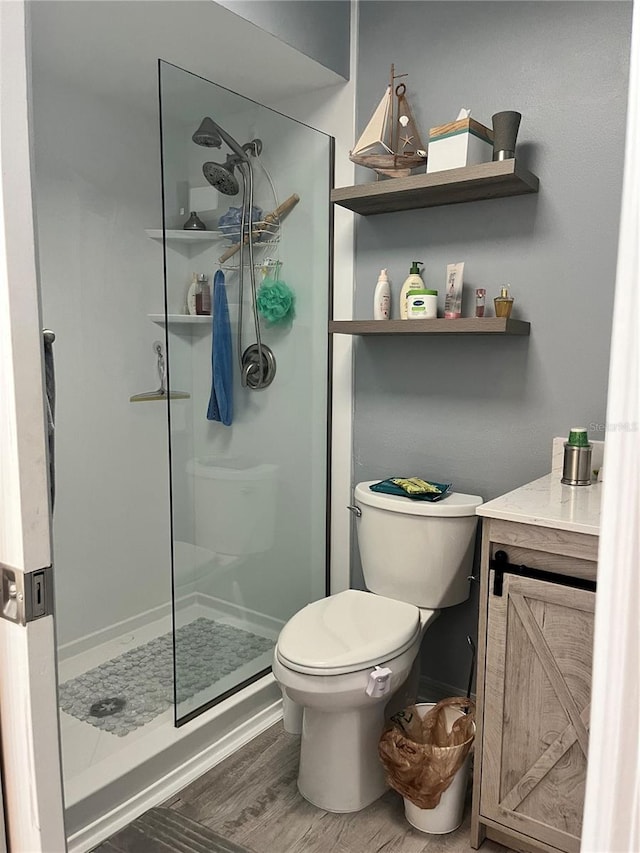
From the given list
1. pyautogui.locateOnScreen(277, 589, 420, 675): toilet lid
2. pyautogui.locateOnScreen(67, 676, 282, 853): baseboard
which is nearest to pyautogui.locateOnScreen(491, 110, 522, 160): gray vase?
pyautogui.locateOnScreen(277, 589, 420, 675): toilet lid

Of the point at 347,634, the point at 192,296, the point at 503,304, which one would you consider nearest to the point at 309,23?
the point at 192,296

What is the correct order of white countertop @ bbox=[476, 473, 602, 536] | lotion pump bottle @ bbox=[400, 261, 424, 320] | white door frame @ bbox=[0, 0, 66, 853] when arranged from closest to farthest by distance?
white door frame @ bbox=[0, 0, 66, 853], white countertop @ bbox=[476, 473, 602, 536], lotion pump bottle @ bbox=[400, 261, 424, 320]

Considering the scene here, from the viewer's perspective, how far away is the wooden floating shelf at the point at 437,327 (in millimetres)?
2049

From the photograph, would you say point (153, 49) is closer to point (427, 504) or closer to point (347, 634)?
point (427, 504)

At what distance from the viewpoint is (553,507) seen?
1679mm

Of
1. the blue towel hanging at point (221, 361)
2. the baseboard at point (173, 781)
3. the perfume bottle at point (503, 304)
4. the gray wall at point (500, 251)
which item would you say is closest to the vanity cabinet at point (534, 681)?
the gray wall at point (500, 251)

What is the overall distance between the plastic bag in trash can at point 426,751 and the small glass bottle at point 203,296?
1358mm

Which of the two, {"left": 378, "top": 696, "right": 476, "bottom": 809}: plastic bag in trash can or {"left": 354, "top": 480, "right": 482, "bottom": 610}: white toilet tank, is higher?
{"left": 354, "top": 480, "right": 482, "bottom": 610}: white toilet tank

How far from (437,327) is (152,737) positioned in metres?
1.54

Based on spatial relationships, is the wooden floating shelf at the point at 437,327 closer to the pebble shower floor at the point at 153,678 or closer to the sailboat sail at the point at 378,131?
the sailboat sail at the point at 378,131

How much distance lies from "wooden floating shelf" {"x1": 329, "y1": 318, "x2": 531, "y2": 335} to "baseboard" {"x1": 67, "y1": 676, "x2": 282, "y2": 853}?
1.29 metres

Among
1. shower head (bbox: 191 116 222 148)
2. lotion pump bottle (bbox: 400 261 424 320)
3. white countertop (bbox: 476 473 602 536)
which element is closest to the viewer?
white countertop (bbox: 476 473 602 536)

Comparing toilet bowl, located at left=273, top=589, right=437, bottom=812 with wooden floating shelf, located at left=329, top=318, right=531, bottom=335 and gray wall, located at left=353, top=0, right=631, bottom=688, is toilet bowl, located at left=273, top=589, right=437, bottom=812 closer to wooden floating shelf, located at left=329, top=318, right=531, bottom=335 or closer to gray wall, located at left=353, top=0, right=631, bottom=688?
gray wall, located at left=353, top=0, right=631, bottom=688

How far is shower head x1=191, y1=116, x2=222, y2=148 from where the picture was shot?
2055 millimetres
